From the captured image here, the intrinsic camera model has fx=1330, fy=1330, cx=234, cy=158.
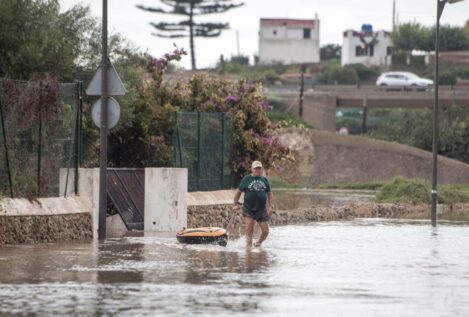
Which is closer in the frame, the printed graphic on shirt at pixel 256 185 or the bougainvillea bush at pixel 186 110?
the printed graphic on shirt at pixel 256 185

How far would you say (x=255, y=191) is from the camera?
26.3 m

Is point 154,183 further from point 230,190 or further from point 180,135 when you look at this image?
point 230,190

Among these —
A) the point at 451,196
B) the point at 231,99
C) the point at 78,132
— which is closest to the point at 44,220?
the point at 78,132

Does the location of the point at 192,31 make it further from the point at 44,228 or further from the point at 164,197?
the point at 44,228

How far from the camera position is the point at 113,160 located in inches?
1475

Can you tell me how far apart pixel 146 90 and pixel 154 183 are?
768 cm

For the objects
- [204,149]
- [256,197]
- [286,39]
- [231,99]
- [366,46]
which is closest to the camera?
[256,197]

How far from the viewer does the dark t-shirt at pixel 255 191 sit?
2625 cm

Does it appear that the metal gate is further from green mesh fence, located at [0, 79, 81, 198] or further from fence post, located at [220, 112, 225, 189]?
fence post, located at [220, 112, 225, 189]

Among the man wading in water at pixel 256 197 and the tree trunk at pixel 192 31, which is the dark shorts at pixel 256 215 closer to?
the man wading in water at pixel 256 197

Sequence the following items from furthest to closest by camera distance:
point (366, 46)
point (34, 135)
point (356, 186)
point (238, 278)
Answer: point (366, 46), point (356, 186), point (34, 135), point (238, 278)

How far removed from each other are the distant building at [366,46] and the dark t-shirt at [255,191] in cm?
15622

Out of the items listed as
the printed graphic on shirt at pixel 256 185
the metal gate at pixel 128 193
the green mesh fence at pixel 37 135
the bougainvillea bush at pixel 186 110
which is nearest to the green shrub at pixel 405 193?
the bougainvillea bush at pixel 186 110

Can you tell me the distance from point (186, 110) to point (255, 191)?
13.5 meters
